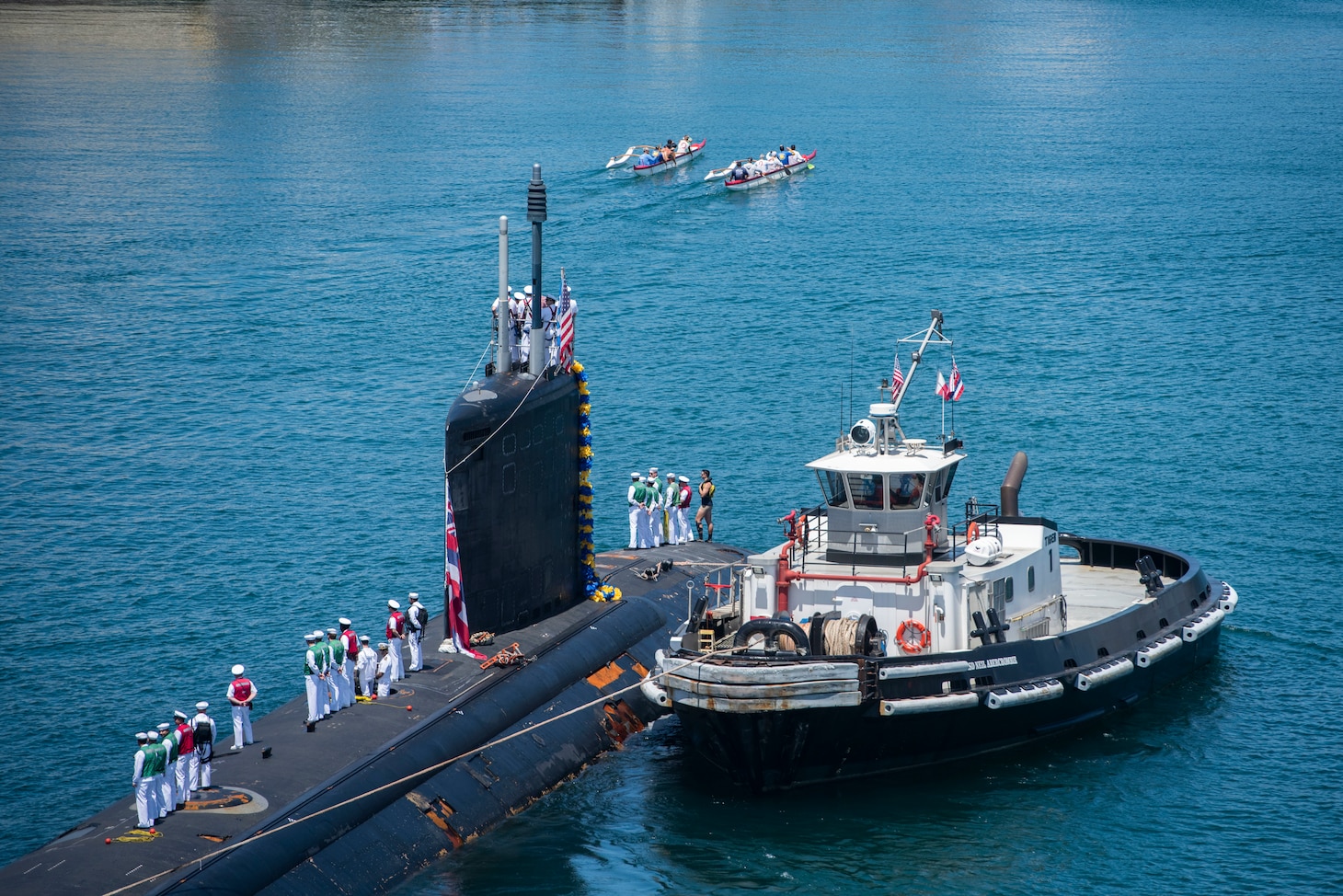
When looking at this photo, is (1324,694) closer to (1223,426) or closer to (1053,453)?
(1053,453)

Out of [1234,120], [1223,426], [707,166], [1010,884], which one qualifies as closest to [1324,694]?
[1010,884]

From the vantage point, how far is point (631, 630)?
2959 centimetres

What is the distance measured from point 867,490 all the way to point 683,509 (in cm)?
954

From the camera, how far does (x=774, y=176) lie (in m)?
95.6

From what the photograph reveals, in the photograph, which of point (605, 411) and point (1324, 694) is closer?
point (1324, 694)

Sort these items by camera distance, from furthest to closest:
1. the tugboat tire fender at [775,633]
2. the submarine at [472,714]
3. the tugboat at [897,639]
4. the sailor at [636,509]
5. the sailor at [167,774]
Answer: the sailor at [636,509] < the tugboat tire fender at [775,633] < the tugboat at [897,639] < the sailor at [167,774] < the submarine at [472,714]

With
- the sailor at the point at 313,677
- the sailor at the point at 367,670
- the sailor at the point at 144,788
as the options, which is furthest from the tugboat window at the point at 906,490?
the sailor at the point at 144,788

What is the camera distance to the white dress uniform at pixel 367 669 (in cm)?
2483

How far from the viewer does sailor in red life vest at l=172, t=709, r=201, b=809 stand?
21078 mm

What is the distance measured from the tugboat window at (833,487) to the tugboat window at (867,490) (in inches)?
8.5

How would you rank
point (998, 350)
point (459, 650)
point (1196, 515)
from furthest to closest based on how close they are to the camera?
point (998, 350), point (1196, 515), point (459, 650)

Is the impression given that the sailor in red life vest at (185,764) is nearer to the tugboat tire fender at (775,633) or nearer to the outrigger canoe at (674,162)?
the tugboat tire fender at (775,633)

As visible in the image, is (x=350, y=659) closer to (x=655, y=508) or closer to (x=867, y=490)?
(x=867, y=490)

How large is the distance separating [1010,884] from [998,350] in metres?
38.6
